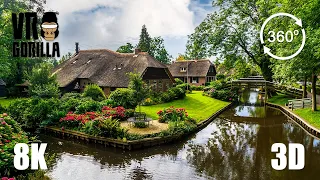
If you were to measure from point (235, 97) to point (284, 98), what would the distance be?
6.59 meters

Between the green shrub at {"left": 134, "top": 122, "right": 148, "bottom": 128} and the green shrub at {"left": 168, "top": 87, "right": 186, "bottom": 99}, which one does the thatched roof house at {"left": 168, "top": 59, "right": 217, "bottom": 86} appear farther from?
the green shrub at {"left": 134, "top": 122, "right": 148, "bottom": 128}

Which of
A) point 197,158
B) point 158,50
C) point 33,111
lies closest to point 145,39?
point 158,50

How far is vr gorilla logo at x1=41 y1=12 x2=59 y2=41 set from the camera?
2227 centimetres

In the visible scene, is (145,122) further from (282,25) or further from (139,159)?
(282,25)

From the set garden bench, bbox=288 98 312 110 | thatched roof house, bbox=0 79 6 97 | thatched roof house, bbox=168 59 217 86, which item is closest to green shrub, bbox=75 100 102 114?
garden bench, bbox=288 98 312 110

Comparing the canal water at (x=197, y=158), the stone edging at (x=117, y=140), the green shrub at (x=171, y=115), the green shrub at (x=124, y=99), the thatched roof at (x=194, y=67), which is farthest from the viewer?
the thatched roof at (x=194, y=67)

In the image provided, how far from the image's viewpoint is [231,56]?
38.6 metres

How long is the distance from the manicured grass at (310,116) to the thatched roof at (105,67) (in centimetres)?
1785

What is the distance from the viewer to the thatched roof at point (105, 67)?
114 ft

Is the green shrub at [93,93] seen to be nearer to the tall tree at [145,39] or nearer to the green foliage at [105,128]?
the green foliage at [105,128]

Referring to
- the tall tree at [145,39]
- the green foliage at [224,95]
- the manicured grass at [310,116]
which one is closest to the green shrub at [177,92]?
the green foliage at [224,95]

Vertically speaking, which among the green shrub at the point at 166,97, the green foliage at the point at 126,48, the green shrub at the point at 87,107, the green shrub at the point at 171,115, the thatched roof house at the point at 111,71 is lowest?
the green shrub at the point at 171,115

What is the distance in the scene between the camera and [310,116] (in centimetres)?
2364

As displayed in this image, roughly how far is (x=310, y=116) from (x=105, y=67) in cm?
2589
